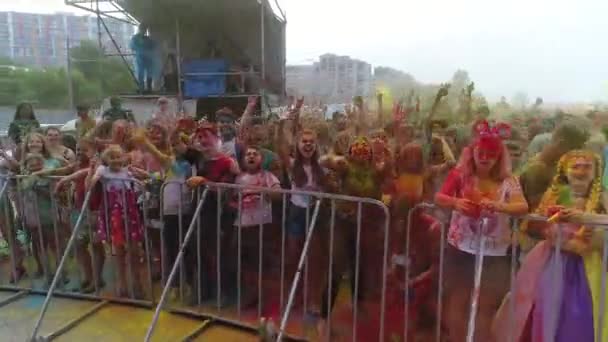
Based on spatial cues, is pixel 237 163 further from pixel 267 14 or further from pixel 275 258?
pixel 267 14

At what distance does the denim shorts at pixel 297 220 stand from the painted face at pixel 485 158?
1396mm

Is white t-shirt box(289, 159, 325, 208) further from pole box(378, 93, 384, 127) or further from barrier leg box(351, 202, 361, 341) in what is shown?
pole box(378, 93, 384, 127)

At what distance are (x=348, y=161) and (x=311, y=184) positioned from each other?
0.37 meters

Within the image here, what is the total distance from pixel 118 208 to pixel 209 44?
371 inches

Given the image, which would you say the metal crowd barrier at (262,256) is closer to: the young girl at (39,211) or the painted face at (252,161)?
the painted face at (252,161)

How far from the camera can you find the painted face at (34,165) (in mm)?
4824

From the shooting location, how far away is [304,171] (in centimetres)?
395

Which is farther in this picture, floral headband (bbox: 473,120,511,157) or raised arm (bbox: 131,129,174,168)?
raised arm (bbox: 131,129,174,168)

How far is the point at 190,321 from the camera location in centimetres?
417

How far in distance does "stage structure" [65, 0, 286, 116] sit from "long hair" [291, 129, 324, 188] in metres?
7.87

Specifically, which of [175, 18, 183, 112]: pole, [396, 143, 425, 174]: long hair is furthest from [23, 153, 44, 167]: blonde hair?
[175, 18, 183, 112]: pole

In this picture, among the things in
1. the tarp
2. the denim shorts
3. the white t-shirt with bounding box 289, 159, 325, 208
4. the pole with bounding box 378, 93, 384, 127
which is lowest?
the denim shorts

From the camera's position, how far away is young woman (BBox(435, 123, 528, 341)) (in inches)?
120

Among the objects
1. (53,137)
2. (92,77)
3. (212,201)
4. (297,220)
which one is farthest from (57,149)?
(92,77)
